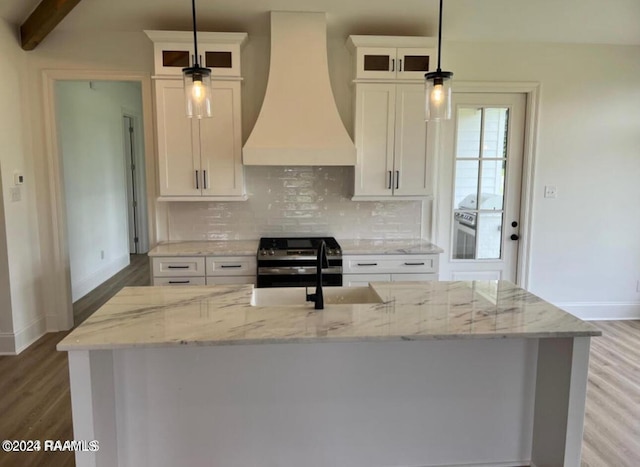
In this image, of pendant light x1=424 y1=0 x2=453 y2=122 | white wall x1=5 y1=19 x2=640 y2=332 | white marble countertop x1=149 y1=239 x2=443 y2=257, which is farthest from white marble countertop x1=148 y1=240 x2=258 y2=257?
pendant light x1=424 y1=0 x2=453 y2=122

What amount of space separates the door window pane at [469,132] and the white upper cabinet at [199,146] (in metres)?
2.08

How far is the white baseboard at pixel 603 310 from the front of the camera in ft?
14.8

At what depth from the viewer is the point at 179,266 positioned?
3.65 metres

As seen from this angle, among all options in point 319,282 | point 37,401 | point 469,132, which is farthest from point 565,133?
point 37,401

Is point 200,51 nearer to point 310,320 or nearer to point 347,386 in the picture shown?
point 310,320

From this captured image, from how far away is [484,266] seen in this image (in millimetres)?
4414

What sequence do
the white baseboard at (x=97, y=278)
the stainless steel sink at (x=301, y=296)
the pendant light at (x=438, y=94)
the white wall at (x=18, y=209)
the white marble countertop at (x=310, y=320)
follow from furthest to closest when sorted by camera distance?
the white baseboard at (x=97, y=278) → the white wall at (x=18, y=209) → the stainless steel sink at (x=301, y=296) → the pendant light at (x=438, y=94) → the white marble countertop at (x=310, y=320)

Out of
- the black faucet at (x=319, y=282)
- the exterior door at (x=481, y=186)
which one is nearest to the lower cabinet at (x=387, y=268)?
the exterior door at (x=481, y=186)

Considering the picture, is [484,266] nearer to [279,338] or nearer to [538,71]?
[538,71]

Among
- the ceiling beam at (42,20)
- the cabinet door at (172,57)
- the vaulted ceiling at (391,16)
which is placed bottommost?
the cabinet door at (172,57)

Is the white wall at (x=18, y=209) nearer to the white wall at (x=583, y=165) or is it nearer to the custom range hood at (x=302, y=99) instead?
the custom range hood at (x=302, y=99)

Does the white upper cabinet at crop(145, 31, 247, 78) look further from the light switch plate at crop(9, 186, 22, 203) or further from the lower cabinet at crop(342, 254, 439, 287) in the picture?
the lower cabinet at crop(342, 254, 439, 287)

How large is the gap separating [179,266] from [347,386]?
2.07m

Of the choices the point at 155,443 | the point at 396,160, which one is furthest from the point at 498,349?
the point at 396,160
